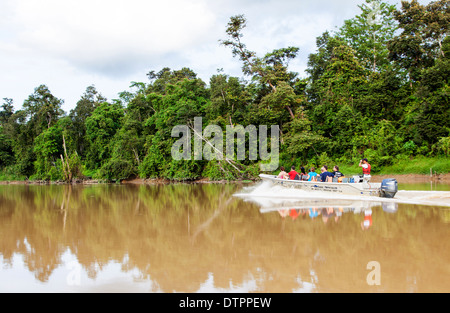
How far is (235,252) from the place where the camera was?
18.6ft

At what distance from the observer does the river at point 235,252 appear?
4.26 m

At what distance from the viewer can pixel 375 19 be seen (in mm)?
32438

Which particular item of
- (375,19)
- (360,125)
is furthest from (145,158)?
(375,19)

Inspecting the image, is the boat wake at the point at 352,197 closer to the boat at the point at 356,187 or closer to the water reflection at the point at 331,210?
the boat at the point at 356,187

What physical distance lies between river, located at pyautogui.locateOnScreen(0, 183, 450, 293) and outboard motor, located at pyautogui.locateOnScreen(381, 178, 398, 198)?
2.03 m

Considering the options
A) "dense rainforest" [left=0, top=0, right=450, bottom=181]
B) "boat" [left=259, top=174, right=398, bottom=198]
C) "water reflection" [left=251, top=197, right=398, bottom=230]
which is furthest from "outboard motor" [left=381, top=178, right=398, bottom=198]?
"dense rainforest" [left=0, top=0, right=450, bottom=181]

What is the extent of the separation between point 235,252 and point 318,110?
2335 cm

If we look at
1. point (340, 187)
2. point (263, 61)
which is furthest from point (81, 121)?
point (340, 187)

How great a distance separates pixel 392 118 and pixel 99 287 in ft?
86.5

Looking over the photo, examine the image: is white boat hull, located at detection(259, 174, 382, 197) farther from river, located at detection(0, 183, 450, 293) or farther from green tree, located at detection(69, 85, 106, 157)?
green tree, located at detection(69, 85, 106, 157)

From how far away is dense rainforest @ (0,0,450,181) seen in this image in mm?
23703

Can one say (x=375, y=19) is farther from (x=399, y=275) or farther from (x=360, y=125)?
(x=399, y=275)

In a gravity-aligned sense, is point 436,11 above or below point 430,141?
above
